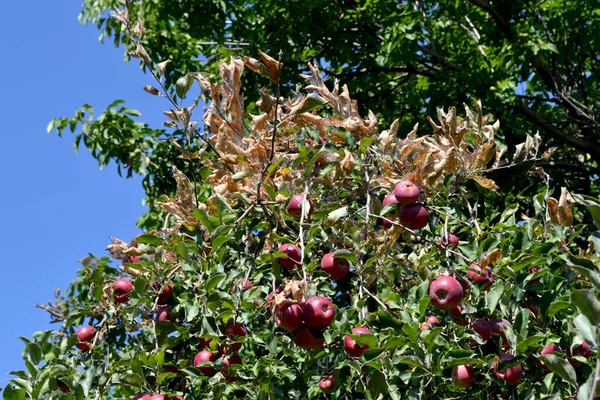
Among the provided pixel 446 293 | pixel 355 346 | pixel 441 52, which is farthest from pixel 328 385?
pixel 441 52

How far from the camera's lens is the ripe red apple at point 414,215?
1.96 m

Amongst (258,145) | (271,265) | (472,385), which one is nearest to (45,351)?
(271,265)

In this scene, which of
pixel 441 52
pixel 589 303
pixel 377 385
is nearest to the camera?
pixel 589 303

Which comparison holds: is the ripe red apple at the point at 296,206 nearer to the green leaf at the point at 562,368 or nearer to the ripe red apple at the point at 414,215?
the ripe red apple at the point at 414,215

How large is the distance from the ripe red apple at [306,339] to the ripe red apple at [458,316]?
0.41 m

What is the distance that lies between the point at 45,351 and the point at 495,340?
1.28m

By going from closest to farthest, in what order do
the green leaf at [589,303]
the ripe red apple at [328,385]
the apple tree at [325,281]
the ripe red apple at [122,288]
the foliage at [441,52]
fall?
the green leaf at [589,303], the apple tree at [325,281], the ripe red apple at [328,385], the ripe red apple at [122,288], the foliage at [441,52]

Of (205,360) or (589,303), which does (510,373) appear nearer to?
(589,303)

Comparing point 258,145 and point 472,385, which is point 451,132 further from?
point 472,385

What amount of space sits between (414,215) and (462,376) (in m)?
0.45

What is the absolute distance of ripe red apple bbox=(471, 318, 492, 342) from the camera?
6.04 feet

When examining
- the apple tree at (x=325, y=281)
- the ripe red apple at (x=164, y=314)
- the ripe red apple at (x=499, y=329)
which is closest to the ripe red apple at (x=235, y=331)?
the apple tree at (x=325, y=281)

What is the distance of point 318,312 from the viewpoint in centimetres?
169

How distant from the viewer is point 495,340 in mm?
1864
